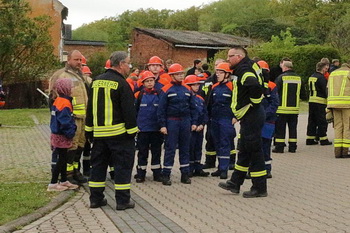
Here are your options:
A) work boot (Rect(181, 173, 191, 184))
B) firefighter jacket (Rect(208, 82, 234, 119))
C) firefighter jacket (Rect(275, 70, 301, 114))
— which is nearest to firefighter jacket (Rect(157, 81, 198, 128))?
firefighter jacket (Rect(208, 82, 234, 119))

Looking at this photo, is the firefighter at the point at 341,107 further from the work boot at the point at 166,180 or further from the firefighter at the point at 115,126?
the firefighter at the point at 115,126

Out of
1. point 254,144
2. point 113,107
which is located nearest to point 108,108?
point 113,107

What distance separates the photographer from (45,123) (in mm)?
22391

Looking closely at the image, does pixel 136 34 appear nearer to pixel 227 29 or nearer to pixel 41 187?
pixel 227 29

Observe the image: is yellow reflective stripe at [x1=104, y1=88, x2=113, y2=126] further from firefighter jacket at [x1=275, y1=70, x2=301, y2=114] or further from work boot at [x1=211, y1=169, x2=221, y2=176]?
firefighter jacket at [x1=275, y1=70, x2=301, y2=114]

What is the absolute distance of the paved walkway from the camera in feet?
23.2

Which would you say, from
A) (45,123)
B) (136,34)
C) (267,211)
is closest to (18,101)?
(45,123)

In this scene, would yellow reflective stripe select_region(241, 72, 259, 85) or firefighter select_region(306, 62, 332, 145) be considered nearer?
yellow reflective stripe select_region(241, 72, 259, 85)

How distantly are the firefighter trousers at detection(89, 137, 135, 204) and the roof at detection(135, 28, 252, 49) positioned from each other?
4076 cm

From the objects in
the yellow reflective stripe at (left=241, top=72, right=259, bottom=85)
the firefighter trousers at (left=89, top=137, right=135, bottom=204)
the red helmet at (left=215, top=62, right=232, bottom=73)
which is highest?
the red helmet at (left=215, top=62, right=232, bottom=73)

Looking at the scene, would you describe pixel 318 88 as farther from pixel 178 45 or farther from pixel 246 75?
pixel 178 45

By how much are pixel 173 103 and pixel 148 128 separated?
64cm

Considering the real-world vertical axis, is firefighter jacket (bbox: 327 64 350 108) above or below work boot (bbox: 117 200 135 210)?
above

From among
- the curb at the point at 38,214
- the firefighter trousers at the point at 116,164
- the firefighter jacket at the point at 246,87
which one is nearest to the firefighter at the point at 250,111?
the firefighter jacket at the point at 246,87
